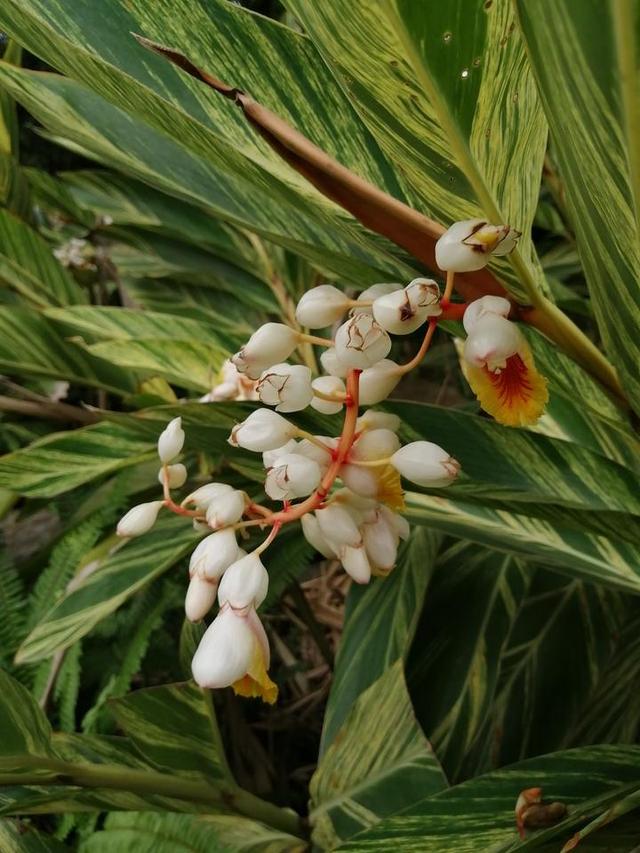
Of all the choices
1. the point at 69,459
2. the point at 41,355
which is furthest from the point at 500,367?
the point at 41,355

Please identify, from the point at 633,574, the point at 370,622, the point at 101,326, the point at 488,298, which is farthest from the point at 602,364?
the point at 101,326

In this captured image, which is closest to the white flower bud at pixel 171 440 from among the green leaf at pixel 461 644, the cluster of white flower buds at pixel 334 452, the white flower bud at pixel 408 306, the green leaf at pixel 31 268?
the cluster of white flower buds at pixel 334 452

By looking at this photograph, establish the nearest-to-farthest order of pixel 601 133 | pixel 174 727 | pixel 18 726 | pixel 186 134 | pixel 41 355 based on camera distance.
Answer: pixel 601 133 → pixel 186 134 → pixel 18 726 → pixel 174 727 → pixel 41 355

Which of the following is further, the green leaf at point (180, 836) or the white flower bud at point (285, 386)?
the green leaf at point (180, 836)

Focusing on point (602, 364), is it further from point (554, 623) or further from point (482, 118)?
point (554, 623)

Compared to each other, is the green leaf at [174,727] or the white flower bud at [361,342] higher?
the white flower bud at [361,342]

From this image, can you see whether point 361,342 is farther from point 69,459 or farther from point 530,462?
point 69,459

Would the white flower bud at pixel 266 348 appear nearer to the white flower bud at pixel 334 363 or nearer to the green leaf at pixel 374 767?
the white flower bud at pixel 334 363

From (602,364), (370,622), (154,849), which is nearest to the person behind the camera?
(602,364)
